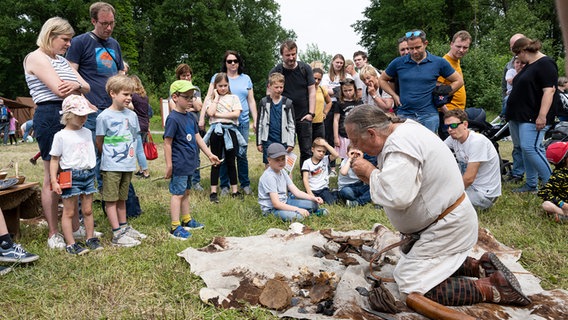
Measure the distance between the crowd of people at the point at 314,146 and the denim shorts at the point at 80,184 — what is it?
1 cm

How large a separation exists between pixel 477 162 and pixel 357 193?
1.68 m

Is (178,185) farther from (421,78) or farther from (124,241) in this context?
(421,78)

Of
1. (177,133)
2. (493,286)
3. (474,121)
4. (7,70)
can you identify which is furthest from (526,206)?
(7,70)

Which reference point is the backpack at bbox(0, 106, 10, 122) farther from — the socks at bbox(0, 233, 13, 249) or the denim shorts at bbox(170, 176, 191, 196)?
the socks at bbox(0, 233, 13, 249)

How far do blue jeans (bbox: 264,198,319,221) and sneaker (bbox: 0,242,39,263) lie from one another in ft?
8.80

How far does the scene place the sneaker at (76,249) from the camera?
13.7 feet

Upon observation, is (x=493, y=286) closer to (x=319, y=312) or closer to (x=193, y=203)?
(x=319, y=312)

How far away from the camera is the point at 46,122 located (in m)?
4.35

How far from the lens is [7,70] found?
38.4 m

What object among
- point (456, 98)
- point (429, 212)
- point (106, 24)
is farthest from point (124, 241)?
point (456, 98)

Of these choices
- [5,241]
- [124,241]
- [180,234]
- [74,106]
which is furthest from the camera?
[180,234]

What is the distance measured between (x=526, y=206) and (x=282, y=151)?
3134 millimetres

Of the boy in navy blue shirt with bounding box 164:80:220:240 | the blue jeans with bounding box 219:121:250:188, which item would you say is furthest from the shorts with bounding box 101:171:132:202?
the blue jeans with bounding box 219:121:250:188

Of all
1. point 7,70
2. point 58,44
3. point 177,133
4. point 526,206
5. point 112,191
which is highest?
point 7,70
